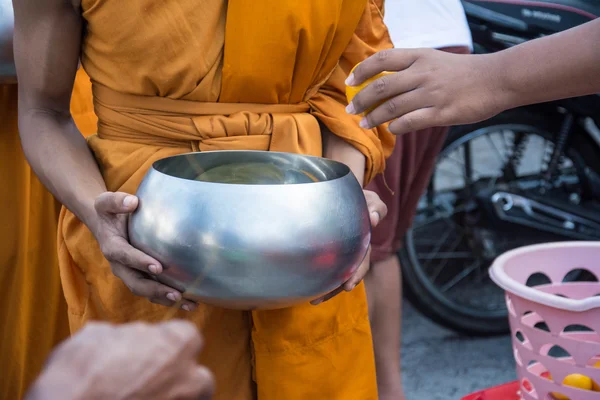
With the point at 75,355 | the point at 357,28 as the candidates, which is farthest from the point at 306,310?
the point at 75,355

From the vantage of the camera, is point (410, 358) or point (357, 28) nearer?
point (357, 28)

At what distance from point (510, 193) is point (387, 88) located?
1688 mm

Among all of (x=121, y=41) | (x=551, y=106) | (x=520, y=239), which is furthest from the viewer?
(x=520, y=239)

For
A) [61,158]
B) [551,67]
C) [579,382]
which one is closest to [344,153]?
[551,67]

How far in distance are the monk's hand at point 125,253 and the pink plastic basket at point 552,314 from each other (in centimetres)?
75

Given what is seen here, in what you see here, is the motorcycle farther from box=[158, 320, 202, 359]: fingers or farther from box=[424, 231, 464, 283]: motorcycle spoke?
box=[158, 320, 202, 359]: fingers

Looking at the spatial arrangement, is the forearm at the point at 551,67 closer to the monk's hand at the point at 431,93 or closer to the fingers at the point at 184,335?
the monk's hand at the point at 431,93

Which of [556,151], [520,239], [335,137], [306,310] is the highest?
[335,137]

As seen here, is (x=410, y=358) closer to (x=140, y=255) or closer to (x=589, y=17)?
(x=589, y=17)

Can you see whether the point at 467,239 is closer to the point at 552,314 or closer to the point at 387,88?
the point at 552,314

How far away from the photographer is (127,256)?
106cm

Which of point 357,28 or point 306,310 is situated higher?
point 357,28

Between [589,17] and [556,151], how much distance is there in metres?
0.48

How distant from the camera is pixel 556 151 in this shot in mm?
2682
